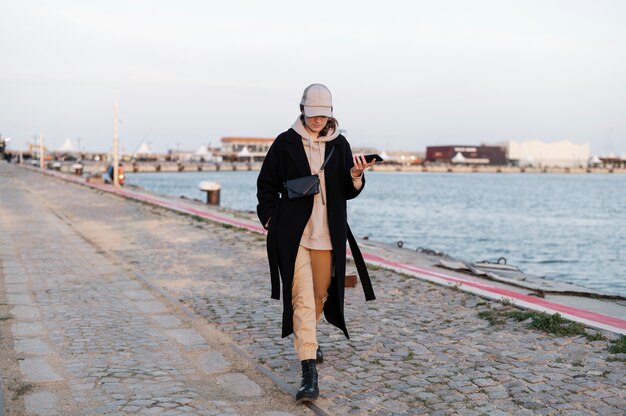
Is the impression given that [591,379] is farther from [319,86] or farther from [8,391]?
[8,391]

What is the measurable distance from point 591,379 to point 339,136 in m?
2.47

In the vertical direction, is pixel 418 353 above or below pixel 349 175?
below

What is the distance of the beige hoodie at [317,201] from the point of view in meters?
5.02

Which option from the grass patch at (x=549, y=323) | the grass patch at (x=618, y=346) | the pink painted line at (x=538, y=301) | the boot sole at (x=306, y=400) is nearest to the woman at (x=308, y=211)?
the boot sole at (x=306, y=400)

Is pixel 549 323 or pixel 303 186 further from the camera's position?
pixel 549 323

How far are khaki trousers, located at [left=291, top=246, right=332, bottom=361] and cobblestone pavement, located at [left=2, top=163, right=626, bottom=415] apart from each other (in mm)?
367

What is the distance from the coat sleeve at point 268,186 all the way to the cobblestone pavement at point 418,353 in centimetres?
124

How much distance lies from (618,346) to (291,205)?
117 inches

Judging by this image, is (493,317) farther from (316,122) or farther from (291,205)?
(316,122)

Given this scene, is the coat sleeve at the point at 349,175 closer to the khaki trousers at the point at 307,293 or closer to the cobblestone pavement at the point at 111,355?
the khaki trousers at the point at 307,293

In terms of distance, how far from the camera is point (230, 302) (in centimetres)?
830

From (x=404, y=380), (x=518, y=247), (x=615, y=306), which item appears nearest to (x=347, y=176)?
(x=404, y=380)

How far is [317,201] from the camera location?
16.5 ft

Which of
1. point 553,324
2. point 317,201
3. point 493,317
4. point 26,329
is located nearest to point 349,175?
point 317,201
